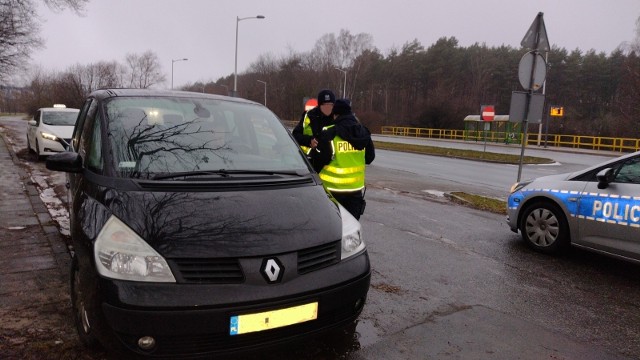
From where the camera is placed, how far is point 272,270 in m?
2.49

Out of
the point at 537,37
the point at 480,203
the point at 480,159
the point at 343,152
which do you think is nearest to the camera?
the point at 343,152

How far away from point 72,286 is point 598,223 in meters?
5.07

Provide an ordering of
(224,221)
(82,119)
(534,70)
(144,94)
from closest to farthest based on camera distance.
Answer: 1. (224,221)
2. (144,94)
3. (82,119)
4. (534,70)

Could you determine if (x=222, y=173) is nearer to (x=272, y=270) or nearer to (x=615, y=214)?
(x=272, y=270)

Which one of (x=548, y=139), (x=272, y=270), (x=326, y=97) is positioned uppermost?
(x=548, y=139)

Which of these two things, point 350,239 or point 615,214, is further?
point 615,214

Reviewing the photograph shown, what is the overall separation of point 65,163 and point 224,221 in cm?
149

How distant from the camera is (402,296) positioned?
4.14 m

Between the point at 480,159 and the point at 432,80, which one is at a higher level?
the point at 432,80

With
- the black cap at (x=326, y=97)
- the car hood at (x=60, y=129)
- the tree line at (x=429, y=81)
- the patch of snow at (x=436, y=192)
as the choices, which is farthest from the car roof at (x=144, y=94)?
the tree line at (x=429, y=81)

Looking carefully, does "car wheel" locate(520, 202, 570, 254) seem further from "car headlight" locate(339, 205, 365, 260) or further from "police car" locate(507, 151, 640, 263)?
"car headlight" locate(339, 205, 365, 260)

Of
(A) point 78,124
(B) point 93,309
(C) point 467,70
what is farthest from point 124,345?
(C) point 467,70

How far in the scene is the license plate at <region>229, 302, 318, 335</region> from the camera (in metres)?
2.39

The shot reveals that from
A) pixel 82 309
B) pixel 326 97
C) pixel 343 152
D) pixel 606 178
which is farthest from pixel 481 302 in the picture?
pixel 82 309
